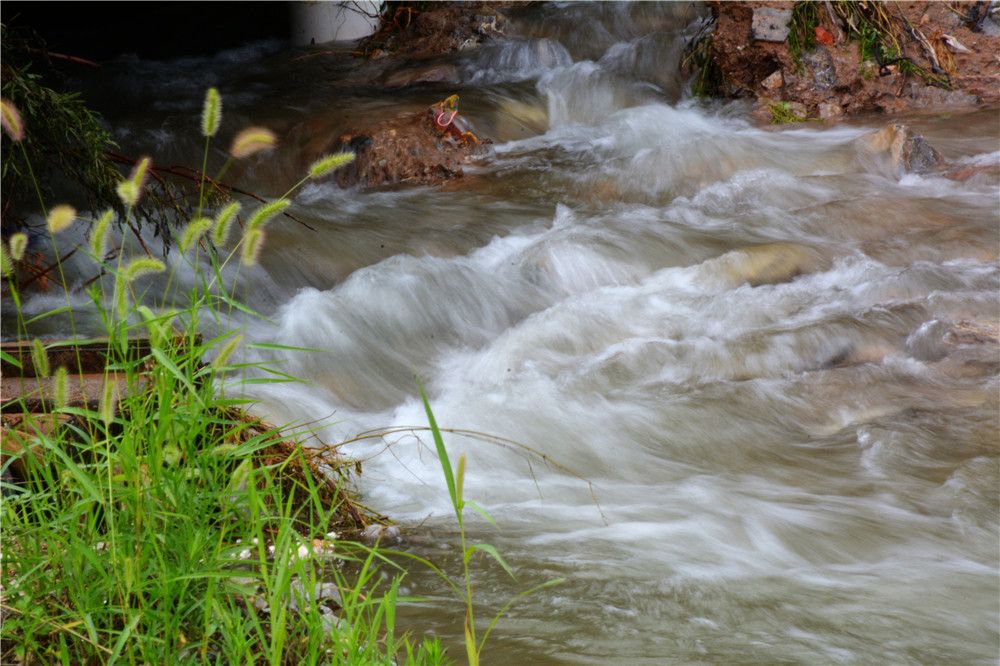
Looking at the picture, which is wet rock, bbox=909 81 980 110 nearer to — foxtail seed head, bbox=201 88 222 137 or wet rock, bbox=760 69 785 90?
wet rock, bbox=760 69 785 90

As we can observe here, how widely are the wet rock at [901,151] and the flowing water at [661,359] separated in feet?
0.29

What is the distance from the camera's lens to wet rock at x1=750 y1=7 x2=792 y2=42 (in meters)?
8.17

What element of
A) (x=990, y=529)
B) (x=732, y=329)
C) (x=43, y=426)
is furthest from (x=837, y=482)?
(x=43, y=426)

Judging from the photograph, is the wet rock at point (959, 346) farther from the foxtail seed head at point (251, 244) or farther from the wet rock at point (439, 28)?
the wet rock at point (439, 28)

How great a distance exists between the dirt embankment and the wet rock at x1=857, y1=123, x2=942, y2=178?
1.11m

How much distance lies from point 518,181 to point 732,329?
2.67 metres

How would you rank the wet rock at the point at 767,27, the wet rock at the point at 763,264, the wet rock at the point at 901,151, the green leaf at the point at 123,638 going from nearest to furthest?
the green leaf at the point at 123,638 → the wet rock at the point at 763,264 → the wet rock at the point at 901,151 → the wet rock at the point at 767,27

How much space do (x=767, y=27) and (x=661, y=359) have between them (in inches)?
178

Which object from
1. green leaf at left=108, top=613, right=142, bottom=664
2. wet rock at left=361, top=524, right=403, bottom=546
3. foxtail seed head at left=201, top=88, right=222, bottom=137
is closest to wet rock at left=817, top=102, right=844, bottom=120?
wet rock at left=361, top=524, right=403, bottom=546

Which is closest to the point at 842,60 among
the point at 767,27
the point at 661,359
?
the point at 767,27

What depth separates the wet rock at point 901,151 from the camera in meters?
6.67

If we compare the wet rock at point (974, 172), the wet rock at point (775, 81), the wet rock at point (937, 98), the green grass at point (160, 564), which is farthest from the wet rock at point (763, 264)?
the green grass at point (160, 564)

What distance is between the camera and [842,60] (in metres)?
8.15

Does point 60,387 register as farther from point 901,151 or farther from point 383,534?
point 901,151
